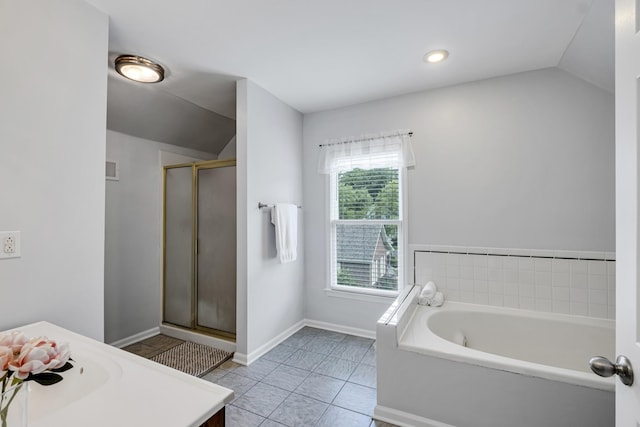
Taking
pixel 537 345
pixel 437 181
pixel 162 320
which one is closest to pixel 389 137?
pixel 437 181

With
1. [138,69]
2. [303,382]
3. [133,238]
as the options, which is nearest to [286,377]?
[303,382]

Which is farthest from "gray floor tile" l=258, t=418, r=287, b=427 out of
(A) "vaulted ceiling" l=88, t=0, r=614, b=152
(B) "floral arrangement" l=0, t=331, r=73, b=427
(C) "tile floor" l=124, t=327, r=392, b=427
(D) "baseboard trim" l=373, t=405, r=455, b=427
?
(A) "vaulted ceiling" l=88, t=0, r=614, b=152

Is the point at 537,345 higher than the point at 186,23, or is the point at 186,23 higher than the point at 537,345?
the point at 186,23

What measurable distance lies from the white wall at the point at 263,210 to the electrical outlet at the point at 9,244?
1.36 m

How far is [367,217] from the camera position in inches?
119

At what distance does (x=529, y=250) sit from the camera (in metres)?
2.33

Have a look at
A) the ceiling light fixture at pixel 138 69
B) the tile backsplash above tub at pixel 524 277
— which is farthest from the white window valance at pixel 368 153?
the ceiling light fixture at pixel 138 69

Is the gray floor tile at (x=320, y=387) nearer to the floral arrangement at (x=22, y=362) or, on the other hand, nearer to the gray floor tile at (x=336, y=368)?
the gray floor tile at (x=336, y=368)

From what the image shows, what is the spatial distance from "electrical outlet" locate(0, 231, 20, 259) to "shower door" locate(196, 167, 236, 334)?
1.57m

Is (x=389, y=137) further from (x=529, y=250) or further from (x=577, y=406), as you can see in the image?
(x=577, y=406)

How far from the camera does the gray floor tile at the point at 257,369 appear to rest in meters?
2.26

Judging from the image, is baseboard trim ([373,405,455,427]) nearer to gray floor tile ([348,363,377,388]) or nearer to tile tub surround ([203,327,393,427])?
tile tub surround ([203,327,393,427])

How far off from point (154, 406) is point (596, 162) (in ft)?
9.75

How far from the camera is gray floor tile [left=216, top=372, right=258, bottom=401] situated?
2.08 metres
